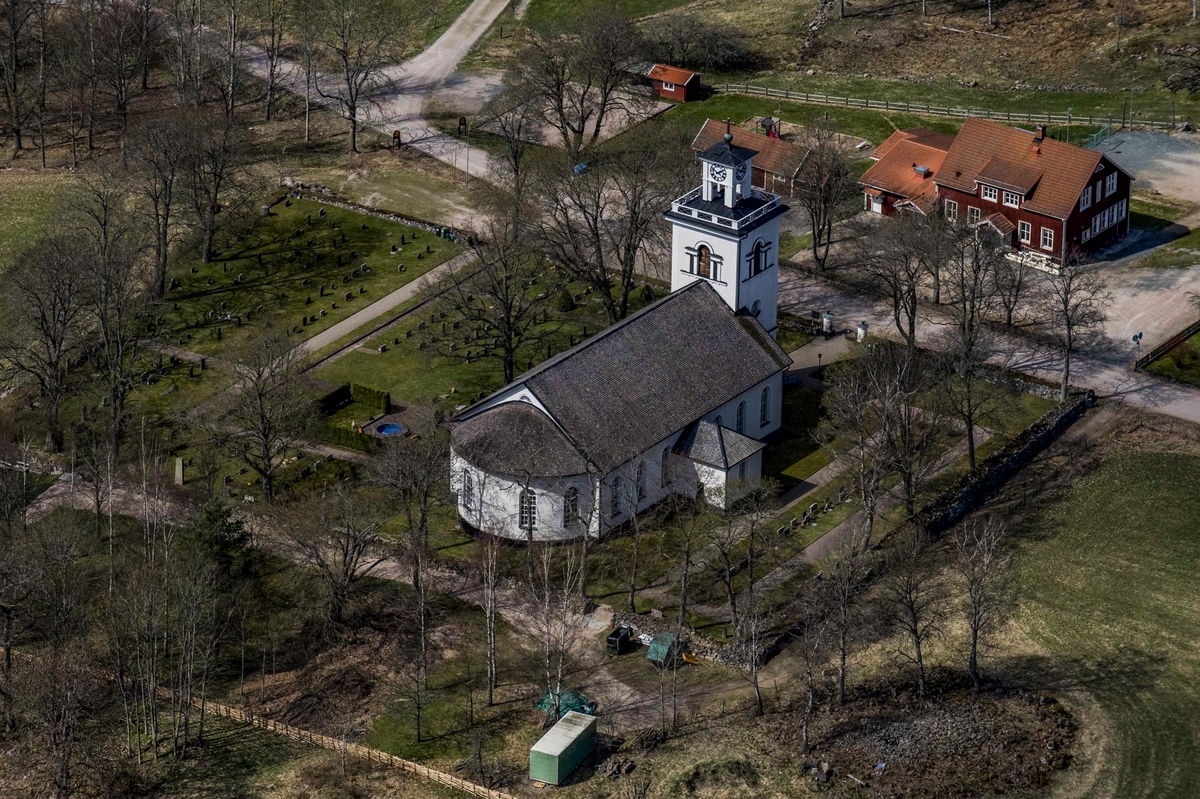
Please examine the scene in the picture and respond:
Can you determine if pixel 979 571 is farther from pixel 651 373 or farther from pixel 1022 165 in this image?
pixel 1022 165

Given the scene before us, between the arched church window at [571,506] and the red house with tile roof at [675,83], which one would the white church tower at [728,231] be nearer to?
the arched church window at [571,506]

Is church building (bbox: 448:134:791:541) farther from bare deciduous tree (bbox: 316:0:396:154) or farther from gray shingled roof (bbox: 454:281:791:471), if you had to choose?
bare deciduous tree (bbox: 316:0:396:154)

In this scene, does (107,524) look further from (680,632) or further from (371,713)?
(680,632)

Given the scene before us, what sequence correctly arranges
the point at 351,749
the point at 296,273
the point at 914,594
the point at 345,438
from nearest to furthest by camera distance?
the point at 351,749 → the point at 914,594 → the point at 345,438 → the point at 296,273

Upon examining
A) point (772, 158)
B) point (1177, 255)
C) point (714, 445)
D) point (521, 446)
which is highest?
point (772, 158)

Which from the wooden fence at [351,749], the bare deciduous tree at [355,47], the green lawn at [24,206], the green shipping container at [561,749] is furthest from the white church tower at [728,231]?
the green lawn at [24,206]

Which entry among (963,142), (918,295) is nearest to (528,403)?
(918,295)

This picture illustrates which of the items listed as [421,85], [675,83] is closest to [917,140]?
[675,83]

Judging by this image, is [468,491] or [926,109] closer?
[468,491]

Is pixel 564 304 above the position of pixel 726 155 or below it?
below
